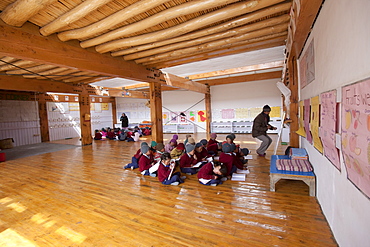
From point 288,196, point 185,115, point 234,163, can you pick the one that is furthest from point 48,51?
point 185,115

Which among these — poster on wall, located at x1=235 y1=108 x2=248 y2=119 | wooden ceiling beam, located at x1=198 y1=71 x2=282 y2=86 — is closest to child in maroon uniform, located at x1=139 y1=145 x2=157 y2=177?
wooden ceiling beam, located at x1=198 y1=71 x2=282 y2=86

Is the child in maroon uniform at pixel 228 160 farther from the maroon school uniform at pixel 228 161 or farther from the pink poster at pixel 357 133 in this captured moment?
the pink poster at pixel 357 133

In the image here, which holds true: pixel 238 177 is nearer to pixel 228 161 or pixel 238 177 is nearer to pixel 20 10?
pixel 228 161

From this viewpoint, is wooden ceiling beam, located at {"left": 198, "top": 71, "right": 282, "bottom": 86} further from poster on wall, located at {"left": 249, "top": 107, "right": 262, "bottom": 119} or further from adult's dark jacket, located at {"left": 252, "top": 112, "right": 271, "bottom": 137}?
adult's dark jacket, located at {"left": 252, "top": 112, "right": 271, "bottom": 137}

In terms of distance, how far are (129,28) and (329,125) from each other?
311 centimetres

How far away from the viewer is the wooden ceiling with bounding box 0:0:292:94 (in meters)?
2.59

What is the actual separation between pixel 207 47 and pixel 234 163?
2.51m

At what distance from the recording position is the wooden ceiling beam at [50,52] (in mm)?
2885

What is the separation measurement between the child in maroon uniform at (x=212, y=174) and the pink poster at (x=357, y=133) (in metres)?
1.98

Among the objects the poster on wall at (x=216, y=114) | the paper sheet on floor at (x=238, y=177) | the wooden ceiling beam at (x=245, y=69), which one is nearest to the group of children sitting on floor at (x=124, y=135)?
the wooden ceiling beam at (x=245, y=69)

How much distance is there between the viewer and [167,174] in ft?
11.7

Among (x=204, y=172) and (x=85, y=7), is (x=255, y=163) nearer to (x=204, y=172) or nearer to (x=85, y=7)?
(x=204, y=172)

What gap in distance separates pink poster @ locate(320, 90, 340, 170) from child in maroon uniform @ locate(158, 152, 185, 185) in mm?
2331

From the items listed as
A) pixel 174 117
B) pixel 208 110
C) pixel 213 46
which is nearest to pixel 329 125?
A: pixel 213 46
